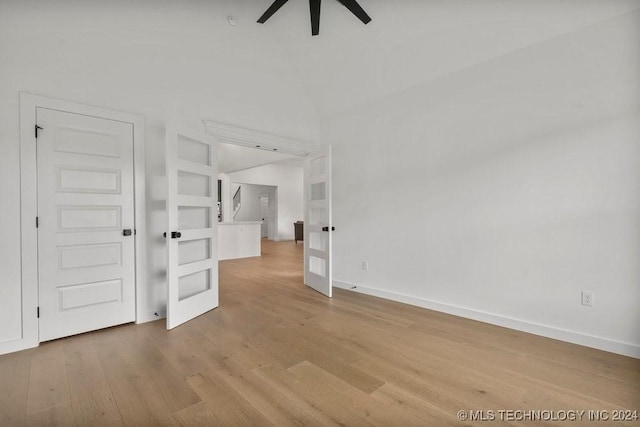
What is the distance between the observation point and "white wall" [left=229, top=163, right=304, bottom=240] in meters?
11.9

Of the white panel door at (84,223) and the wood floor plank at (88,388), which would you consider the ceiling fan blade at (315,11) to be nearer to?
the white panel door at (84,223)

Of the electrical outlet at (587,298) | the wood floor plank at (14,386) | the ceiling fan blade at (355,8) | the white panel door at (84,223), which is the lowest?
the wood floor plank at (14,386)

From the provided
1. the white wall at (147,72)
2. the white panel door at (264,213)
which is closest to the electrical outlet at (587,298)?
the white wall at (147,72)

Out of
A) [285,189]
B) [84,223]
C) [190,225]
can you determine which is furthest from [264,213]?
[84,223]

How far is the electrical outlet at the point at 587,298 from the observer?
8.08 ft

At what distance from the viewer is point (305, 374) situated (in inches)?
80.4

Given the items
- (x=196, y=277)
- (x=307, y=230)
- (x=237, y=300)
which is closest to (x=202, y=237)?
(x=196, y=277)

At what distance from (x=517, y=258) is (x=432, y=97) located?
195 cm

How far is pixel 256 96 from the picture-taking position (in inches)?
157

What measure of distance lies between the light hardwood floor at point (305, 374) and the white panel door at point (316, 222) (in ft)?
3.73

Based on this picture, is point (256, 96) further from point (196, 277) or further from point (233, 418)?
point (233, 418)

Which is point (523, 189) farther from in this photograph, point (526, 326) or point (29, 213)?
point (29, 213)

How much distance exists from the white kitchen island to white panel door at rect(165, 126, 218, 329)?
372cm

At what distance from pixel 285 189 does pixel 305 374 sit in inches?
427
